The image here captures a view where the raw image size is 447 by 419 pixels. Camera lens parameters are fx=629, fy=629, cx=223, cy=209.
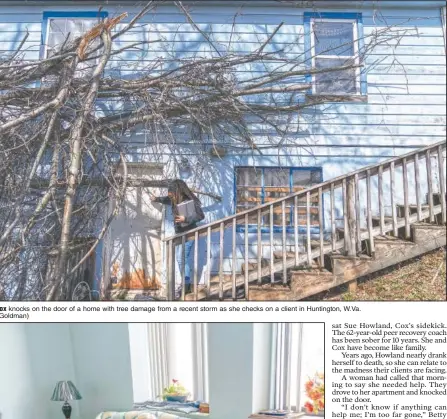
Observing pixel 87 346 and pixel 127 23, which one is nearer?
Result: pixel 87 346

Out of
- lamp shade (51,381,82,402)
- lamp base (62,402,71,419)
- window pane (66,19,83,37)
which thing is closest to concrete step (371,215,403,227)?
lamp shade (51,381,82,402)

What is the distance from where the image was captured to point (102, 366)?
5012mm

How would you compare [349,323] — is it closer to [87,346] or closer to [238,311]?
[238,311]

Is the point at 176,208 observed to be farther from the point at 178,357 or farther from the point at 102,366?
the point at 102,366

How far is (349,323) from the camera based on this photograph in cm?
475

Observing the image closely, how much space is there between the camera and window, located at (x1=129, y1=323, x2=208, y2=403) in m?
4.91

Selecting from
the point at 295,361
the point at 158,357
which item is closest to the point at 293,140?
the point at 295,361

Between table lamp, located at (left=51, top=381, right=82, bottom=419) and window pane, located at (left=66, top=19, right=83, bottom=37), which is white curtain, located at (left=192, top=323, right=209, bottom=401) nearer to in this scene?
table lamp, located at (left=51, top=381, right=82, bottom=419)

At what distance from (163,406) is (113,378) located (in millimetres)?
452

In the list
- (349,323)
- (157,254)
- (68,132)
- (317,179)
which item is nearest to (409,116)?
(317,179)

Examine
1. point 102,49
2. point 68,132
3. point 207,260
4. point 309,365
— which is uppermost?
point 102,49

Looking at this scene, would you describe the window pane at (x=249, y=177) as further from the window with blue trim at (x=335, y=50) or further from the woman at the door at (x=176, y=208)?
the window with blue trim at (x=335, y=50)

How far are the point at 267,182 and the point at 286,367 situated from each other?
1.86 m

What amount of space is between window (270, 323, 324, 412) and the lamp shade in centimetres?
156
